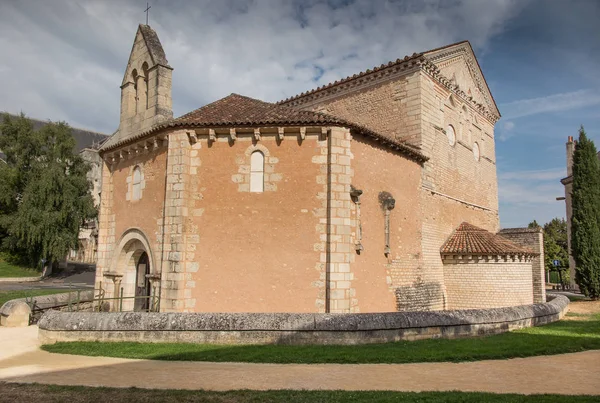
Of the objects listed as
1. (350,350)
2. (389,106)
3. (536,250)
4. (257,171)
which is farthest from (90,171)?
(350,350)

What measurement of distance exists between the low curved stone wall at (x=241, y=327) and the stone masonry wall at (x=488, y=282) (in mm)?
7810

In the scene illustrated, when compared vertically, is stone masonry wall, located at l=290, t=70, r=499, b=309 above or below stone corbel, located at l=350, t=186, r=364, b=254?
above

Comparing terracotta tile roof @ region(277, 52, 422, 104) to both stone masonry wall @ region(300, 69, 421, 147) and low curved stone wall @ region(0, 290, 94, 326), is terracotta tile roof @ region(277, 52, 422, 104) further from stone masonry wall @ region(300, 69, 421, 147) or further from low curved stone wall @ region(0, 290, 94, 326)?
low curved stone wall @ region(0, 290, 94, 326)

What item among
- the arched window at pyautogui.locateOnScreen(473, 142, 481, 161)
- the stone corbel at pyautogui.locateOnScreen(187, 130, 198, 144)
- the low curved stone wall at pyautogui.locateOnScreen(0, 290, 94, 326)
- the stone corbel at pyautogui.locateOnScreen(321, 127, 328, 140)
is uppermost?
the arched window at pyautogui.locateOnScreen(473, 142, 481, 161)

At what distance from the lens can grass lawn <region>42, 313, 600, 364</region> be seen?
327 inches

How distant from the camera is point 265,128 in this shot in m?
12.9

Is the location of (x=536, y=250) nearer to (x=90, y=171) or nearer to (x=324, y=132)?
(x=324, y=132)

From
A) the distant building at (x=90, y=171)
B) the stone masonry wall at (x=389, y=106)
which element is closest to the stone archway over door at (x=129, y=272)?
the stone masonry wall at (x=389, y=106)

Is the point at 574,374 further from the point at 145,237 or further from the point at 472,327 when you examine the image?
the point at 145,237

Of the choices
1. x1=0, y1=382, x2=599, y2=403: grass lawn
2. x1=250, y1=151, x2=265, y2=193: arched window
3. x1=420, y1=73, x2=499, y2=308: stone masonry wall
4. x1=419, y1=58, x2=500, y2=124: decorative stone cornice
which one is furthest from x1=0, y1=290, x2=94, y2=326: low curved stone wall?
x1=419, y1=58, x2=500, y2=124: decorative stone cornice

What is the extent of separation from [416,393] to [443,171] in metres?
14.4

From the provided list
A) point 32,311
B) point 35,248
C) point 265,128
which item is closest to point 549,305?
point 265,128

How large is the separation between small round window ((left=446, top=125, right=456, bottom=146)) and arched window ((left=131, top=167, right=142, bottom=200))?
13.4 m

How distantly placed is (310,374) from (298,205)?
6.12 m
